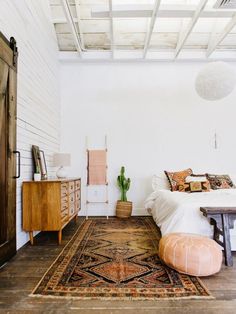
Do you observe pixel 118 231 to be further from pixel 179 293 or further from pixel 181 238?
pixel 179 293

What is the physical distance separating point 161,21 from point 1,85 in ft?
12.1

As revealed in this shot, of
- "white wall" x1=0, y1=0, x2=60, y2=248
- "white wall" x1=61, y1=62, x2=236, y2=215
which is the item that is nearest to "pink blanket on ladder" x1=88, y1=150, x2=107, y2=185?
"white wall" x1=61, y1=62, x2=236, y2=215

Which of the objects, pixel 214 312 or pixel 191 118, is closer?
pixel 214 312

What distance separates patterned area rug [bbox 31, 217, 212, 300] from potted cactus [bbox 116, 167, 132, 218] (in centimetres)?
147

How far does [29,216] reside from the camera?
11.4ft

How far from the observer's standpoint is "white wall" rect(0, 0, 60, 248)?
3389mm

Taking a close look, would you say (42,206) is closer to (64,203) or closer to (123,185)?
(64,203)

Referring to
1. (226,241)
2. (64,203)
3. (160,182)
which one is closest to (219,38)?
(160,182)

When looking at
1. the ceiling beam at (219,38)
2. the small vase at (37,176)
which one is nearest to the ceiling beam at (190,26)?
the ceiling beam at (219,38)

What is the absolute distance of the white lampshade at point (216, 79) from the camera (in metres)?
3.78

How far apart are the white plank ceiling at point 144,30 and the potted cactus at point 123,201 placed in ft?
8.60

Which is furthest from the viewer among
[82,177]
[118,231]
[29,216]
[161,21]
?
[82,177]

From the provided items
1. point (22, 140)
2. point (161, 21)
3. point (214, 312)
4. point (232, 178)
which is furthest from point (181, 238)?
point (161, 21)

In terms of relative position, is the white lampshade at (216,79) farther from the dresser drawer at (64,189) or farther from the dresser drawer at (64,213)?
the dresser drawer at (64,213)
